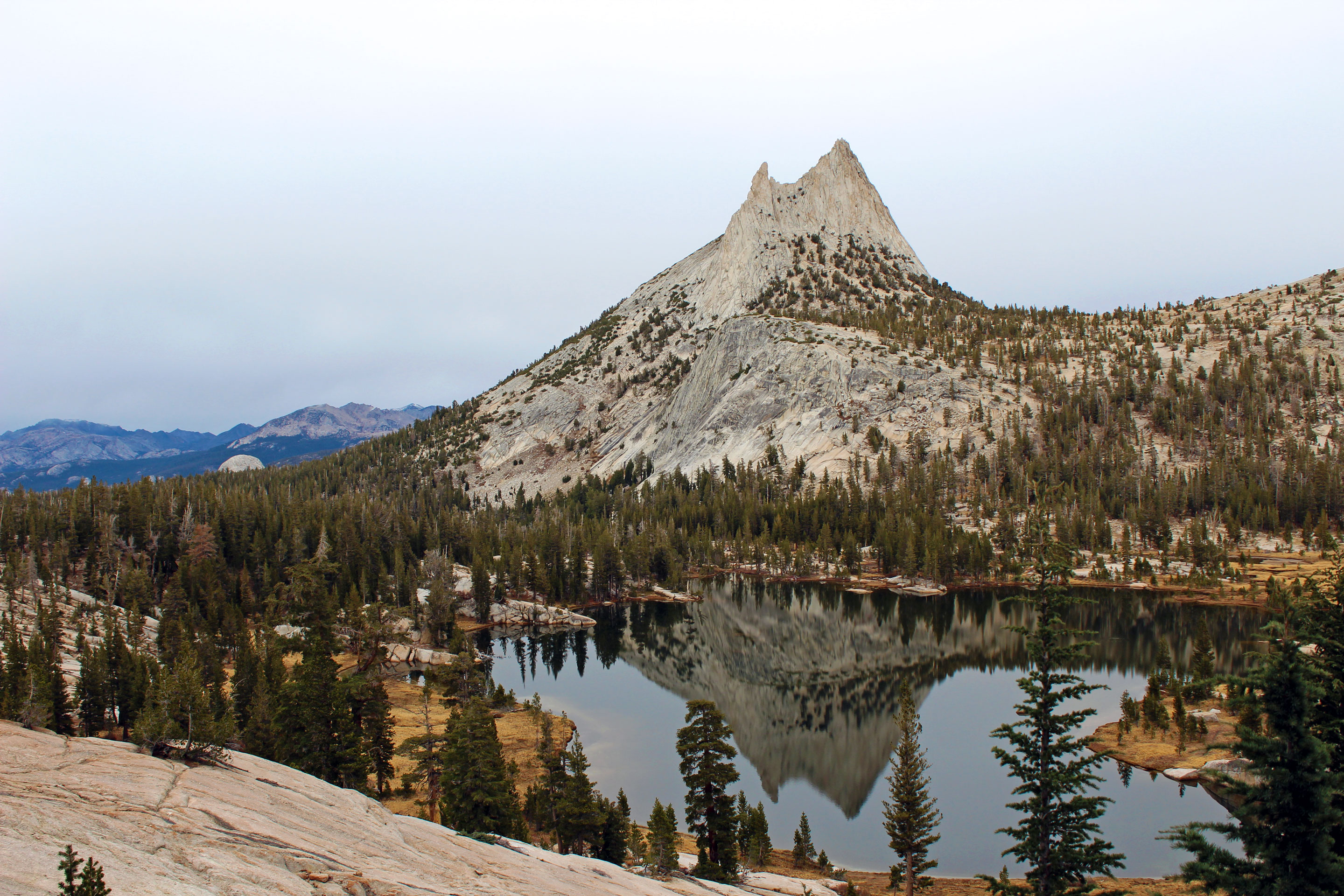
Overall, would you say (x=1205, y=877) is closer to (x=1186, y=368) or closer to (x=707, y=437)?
(x=707, y=437)

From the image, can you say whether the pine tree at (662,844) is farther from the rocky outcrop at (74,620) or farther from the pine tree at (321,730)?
the rocky outcrop at (74,620)

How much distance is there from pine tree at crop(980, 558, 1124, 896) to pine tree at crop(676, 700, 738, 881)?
42.0 feet

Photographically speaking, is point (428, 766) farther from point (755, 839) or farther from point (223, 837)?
point (223, 837)

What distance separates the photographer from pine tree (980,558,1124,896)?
21969mm

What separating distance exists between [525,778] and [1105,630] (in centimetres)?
7026

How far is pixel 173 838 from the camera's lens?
1595cm

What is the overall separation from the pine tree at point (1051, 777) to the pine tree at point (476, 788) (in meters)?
21.3

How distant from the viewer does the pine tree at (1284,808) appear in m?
16.6

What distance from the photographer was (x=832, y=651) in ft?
281

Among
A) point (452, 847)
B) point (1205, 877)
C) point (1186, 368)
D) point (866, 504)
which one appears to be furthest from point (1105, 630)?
point (1186, 368)

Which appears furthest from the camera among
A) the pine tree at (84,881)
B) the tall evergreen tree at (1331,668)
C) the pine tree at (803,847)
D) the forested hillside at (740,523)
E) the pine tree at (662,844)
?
the forested hillside at (740,523)

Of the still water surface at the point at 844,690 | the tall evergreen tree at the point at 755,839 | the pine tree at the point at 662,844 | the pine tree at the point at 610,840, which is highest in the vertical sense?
the pine tree at the point at 662,844

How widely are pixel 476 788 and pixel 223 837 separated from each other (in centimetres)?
1934

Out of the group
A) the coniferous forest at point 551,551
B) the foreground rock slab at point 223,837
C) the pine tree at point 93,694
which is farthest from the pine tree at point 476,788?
the pine tree at point 93,694
